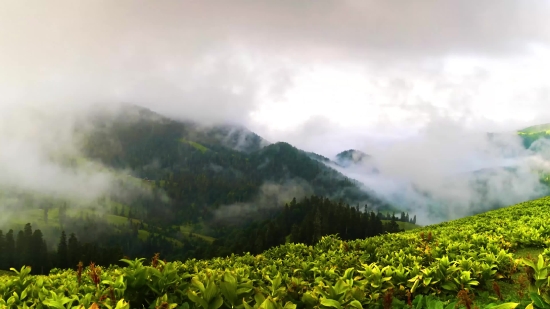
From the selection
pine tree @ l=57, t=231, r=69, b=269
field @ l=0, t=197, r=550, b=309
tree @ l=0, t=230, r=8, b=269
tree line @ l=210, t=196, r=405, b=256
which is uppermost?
field @ l=0, t=197, r=550, b=309

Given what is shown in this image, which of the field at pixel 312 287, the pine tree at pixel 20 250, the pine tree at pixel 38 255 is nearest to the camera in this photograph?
the field at pixel 312 287

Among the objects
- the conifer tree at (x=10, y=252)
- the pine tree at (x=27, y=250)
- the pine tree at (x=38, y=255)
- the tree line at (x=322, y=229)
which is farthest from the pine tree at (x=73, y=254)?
the tree line at (x=322, y=229)

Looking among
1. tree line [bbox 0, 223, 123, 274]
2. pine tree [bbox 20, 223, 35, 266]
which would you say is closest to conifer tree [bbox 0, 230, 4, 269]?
tree line [bbox 0, 223, 123, 274]

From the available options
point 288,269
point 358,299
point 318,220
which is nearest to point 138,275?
point 358,299

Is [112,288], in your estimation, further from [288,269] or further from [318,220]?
[318,220]

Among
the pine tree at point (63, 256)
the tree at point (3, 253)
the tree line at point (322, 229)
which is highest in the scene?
the tree line at point (322, 229)

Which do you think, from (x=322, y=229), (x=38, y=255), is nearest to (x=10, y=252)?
(x=38, y=255)

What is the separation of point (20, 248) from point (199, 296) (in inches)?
7063

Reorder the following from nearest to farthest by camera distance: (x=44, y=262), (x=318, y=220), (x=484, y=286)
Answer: (x=484, y=286), (x=318, y=220), (x=44, y=262)

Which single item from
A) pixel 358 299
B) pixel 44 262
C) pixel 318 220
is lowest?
pixel 44 262

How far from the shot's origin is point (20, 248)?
14425cm

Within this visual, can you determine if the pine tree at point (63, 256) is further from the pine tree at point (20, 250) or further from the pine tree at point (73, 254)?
the pine tree at point (20, 250)

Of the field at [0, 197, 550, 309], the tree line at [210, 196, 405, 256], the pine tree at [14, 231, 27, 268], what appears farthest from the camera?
the pine tree at [14, 231, 27, 268]

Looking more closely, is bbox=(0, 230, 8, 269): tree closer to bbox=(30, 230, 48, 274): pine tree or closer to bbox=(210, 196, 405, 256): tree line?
bbox=(30, 230, 48, 274): pine tree
